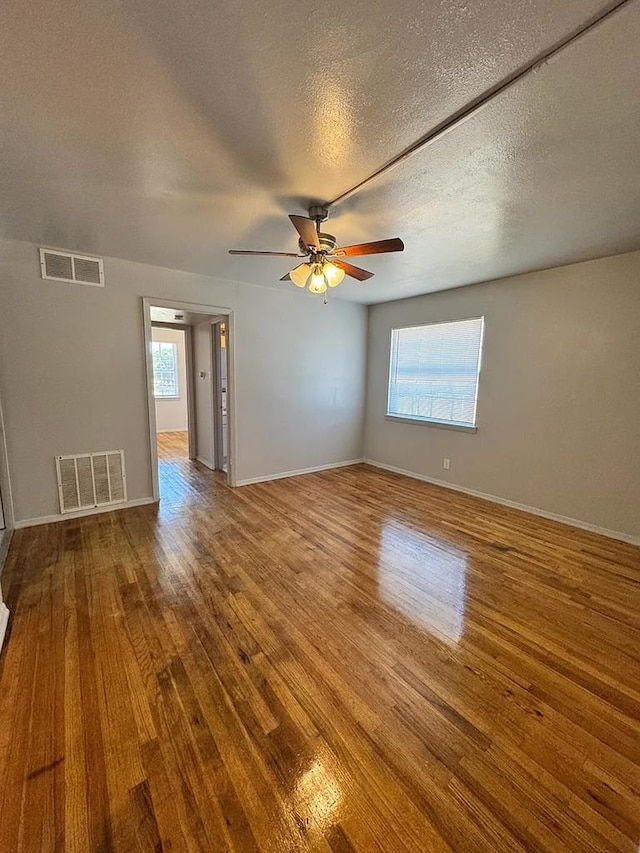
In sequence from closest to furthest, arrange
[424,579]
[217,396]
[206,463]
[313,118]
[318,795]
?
1. [318,795]
2. [313,118]
3. [424,579]
4. [217,396]
5. [206,463]

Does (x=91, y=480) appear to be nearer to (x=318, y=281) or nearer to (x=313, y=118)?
(x=318, y=281)

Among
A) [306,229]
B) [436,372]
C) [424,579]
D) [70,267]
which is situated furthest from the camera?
[436,372]

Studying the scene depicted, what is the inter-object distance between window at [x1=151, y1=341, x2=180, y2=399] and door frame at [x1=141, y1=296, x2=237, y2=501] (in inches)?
181

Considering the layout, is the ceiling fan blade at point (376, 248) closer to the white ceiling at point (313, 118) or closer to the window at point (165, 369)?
the white ceiling at point (313, 118)

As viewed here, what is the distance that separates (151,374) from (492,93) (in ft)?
11.6

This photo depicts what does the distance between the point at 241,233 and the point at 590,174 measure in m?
2.29

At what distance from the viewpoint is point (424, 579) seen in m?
2.46

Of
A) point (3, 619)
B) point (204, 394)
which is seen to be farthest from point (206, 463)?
point (3, 619)

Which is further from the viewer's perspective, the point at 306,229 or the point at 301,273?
the point at 301,273

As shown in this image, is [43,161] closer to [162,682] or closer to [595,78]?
[595,78]

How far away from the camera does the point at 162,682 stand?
1592mm

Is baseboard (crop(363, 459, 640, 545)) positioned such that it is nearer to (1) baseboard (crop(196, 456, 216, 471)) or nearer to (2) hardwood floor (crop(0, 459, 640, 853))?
(2) hardwood floor (crop(0, 459, 640, 853))

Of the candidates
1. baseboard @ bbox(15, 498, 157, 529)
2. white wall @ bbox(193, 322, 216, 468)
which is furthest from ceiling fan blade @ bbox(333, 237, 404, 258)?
baseboard @ bbox(15, 498, 157, 529)

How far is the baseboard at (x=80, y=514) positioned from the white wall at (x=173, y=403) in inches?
187
